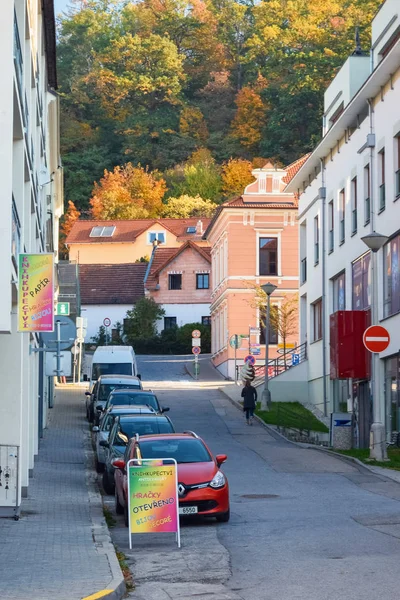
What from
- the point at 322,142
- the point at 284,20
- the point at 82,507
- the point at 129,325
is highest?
the point at 284,20

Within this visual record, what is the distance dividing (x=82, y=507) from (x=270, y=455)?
34.1 feet

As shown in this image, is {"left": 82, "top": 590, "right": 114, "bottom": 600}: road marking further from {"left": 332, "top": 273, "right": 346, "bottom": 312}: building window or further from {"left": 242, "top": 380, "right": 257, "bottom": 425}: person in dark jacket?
{"left": 332, "top": 273, "right": 346, "bottom": 312}: building window

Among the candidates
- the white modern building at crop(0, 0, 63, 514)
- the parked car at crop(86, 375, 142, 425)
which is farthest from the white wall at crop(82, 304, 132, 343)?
the white modern building at crop(0, 0, 63, 514)

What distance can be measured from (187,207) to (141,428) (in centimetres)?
7497

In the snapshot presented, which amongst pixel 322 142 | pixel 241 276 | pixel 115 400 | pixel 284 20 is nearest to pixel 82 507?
pixel 115 400

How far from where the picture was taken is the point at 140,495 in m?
14.1

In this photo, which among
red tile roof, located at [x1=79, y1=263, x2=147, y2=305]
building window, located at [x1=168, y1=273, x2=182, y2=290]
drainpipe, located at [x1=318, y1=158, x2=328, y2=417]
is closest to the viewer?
drainpipe, located at [x1=318, y1=158, x2=328, y2=417]

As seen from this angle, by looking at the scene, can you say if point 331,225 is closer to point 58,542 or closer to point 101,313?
point 58,542

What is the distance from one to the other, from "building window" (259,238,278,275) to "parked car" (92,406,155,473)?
107ft

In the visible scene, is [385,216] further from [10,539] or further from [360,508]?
[10,539]

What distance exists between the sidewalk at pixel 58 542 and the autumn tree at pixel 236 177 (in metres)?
71.1

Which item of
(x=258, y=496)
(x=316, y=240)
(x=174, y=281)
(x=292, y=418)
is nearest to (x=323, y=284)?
(x=316, y=240)

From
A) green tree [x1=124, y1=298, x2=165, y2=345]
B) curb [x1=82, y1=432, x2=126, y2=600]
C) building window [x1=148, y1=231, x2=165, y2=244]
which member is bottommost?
curb [x1=82, y1=432, x2=126, y2=600]

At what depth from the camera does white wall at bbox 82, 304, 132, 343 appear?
77.1 m
